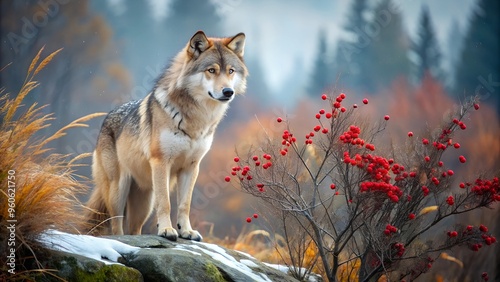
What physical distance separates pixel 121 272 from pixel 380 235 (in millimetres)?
2272

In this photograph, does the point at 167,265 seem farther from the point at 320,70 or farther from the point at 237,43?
the point at 320,70

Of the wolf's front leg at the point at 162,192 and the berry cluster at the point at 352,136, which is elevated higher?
the berry cluster at the point at 352,136

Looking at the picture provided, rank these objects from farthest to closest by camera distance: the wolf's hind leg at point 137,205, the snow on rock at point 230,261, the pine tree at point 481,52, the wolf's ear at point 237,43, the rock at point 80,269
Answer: the pine tree at point 481,52 < the wolf's hind leg at point 137,205 < the wolf's ear at point 237,43 < the snow on rock at point 230,261 < the rock at point 80,269

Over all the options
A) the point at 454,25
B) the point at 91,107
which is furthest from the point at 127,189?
the point at 454,25

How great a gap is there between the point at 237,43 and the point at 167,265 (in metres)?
2.24

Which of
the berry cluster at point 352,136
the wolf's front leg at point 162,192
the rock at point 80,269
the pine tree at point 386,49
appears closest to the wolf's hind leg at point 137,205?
the wolf's front leg at point 162,192

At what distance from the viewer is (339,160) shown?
4.89 metres

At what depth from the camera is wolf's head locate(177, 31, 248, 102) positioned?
489 centimetres

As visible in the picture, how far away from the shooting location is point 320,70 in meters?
24.9

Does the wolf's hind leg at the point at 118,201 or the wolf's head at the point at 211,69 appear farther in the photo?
the wolf's hind leg at the point at 118,201

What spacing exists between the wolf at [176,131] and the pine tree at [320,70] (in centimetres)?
1901

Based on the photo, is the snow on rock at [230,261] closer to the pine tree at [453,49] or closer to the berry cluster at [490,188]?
the berry cluster at [490,188]

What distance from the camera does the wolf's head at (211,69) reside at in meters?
4.89
